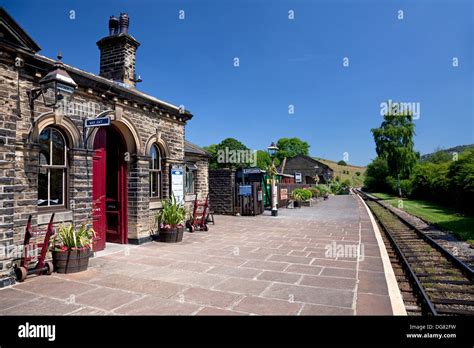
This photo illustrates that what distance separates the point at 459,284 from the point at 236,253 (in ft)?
14.0

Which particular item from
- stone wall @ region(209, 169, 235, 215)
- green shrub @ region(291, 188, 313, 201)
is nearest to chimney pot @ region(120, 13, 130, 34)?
stone wall @ region(209, 169, 235, 215)

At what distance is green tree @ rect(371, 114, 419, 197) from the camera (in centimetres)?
3394

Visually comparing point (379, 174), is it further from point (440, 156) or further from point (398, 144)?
point (398, 144)

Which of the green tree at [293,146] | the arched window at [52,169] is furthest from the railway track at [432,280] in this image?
the green tree at [293,146]

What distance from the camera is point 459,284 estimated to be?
17.9ft

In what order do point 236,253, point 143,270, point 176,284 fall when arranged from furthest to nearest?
point 236,253 → point 143,270 → point 176,284

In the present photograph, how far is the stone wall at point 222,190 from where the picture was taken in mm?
15305

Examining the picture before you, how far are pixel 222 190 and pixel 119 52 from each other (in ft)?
27.1

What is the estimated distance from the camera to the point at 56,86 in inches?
201

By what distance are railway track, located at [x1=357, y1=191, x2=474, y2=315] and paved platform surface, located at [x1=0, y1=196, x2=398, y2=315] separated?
57 centimetres

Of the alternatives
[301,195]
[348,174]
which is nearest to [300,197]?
[301,195]

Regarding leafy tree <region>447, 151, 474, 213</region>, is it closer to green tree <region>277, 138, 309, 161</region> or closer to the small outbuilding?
the small outbuilding
